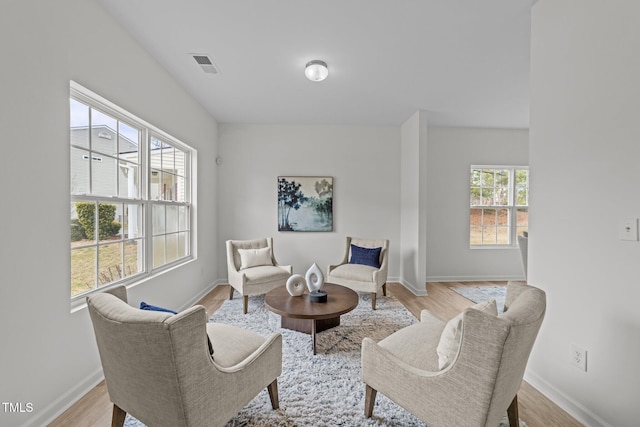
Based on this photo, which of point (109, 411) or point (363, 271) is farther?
point (363, 271)

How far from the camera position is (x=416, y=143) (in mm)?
4383

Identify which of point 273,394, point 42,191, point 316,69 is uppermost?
point 316,69

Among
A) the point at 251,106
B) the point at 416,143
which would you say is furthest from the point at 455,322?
the point at 251,106

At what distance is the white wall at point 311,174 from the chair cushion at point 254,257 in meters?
0.77

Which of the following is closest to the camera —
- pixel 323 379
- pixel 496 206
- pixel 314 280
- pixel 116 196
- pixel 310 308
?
pixel 323 379

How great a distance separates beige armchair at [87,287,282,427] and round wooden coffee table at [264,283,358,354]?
101cm

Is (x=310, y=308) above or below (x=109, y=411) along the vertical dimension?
above

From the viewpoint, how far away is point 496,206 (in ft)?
17.5

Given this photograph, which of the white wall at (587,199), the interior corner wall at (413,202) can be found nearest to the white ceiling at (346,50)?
the interior corner wall at (413,202)

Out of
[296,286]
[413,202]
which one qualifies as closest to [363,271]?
[296,286]

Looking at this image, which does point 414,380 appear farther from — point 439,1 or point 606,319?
point 439,1

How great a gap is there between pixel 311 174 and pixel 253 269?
1892 mm

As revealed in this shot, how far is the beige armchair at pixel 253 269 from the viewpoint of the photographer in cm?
364

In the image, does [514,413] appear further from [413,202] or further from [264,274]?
[413,202]
